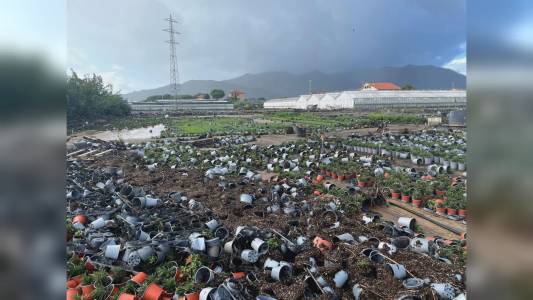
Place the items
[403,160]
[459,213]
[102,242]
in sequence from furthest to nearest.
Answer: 1. [403,160]
2. [459,213]
3. [102,242]

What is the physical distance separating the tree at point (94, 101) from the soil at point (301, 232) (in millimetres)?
29377

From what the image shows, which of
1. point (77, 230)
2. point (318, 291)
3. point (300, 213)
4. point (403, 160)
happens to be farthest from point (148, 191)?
point (403, 160)

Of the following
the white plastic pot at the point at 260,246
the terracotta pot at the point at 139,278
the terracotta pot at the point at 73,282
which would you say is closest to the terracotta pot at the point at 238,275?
the white plastic pot at the point at 260,246

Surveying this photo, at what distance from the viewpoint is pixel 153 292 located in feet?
14.2

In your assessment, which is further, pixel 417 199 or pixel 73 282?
pixel 417 199

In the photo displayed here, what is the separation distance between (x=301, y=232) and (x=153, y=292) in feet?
10.4

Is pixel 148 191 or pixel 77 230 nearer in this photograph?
pixel 77 230

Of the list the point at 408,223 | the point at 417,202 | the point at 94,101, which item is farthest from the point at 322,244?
the point at 94,101

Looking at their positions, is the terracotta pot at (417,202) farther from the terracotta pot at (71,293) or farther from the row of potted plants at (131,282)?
the terracotta pot at (71,293)

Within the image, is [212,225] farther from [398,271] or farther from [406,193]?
[406,193]

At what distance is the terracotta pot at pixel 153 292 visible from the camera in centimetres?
429

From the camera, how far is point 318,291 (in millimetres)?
4547
